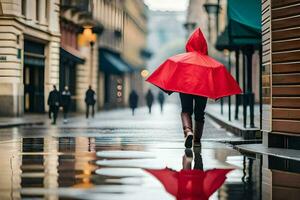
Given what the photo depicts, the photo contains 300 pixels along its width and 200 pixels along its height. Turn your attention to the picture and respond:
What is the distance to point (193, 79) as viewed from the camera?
13.8m

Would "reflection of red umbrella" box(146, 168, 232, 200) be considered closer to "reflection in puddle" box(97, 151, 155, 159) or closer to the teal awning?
"reflection in puddle" box(97, 151, 155, 159)

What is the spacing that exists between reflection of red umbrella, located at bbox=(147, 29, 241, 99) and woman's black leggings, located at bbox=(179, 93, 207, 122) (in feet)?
1.20

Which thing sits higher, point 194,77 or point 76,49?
point 76,49

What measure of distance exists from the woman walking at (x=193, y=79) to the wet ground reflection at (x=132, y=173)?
0.96m

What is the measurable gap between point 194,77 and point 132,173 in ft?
15.6

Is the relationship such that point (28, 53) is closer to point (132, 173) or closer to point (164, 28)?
point (132, 173)

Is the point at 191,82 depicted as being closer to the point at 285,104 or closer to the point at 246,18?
the point at 285,104

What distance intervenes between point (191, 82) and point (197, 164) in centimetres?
327

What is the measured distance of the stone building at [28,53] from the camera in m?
34.1

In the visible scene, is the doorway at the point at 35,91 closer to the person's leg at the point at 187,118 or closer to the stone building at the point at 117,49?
the stone building at the point at 117,49

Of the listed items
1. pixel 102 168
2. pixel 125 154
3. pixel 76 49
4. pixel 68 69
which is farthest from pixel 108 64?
pixel 102 168

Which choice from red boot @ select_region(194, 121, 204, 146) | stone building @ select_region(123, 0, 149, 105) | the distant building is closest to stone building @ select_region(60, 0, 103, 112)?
stone building @ select_region(123, 0, 149, 105)

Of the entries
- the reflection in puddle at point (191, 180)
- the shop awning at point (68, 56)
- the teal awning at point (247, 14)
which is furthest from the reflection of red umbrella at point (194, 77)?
the shop awning at point (68, 56)

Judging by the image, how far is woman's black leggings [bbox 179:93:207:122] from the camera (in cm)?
1423
